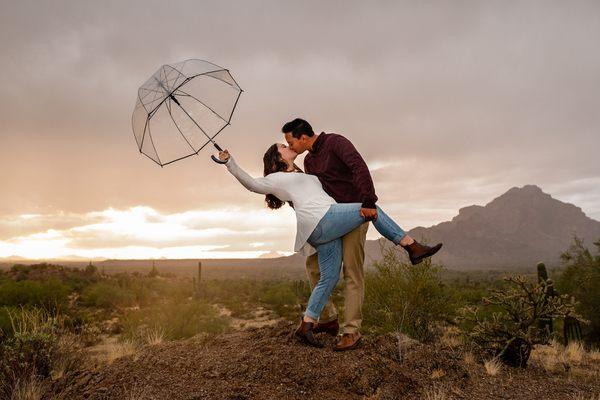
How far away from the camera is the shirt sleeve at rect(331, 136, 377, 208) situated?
4410 mm

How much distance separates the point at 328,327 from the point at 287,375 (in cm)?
94

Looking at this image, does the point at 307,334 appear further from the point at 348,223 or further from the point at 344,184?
the point at 344,184

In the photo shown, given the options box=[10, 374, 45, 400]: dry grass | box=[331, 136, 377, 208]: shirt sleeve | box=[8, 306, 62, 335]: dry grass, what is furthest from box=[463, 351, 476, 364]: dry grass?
box=[8, 306, 62, 335]: dry grass

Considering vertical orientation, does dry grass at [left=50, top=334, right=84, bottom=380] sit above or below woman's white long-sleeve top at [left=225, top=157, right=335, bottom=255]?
below

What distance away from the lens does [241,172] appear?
4625mm

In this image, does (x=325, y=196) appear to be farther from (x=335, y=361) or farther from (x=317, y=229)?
(x=335, y=361)

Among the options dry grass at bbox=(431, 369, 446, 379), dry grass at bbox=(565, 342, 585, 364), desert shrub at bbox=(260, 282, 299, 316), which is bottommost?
dry grass at bbox=(565, 342, 585, 364)

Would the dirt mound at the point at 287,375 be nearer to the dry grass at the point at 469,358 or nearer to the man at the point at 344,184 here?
the man at the point at 344,184

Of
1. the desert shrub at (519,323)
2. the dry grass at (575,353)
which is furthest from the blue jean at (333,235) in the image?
the dry grass at (575,353)

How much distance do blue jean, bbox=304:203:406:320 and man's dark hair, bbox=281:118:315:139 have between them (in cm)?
87

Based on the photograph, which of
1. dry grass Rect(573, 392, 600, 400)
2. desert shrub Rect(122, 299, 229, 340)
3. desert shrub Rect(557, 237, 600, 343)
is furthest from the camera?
desert shrub Rect(557, 237, 600, 343)

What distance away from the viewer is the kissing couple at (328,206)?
4566 millimetres

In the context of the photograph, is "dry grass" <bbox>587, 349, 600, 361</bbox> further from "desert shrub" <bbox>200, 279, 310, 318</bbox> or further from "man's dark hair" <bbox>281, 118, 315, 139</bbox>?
"desert shrub" <bbox>200, 279, 310, 318</bbox>

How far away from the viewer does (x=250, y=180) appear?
4652mm
